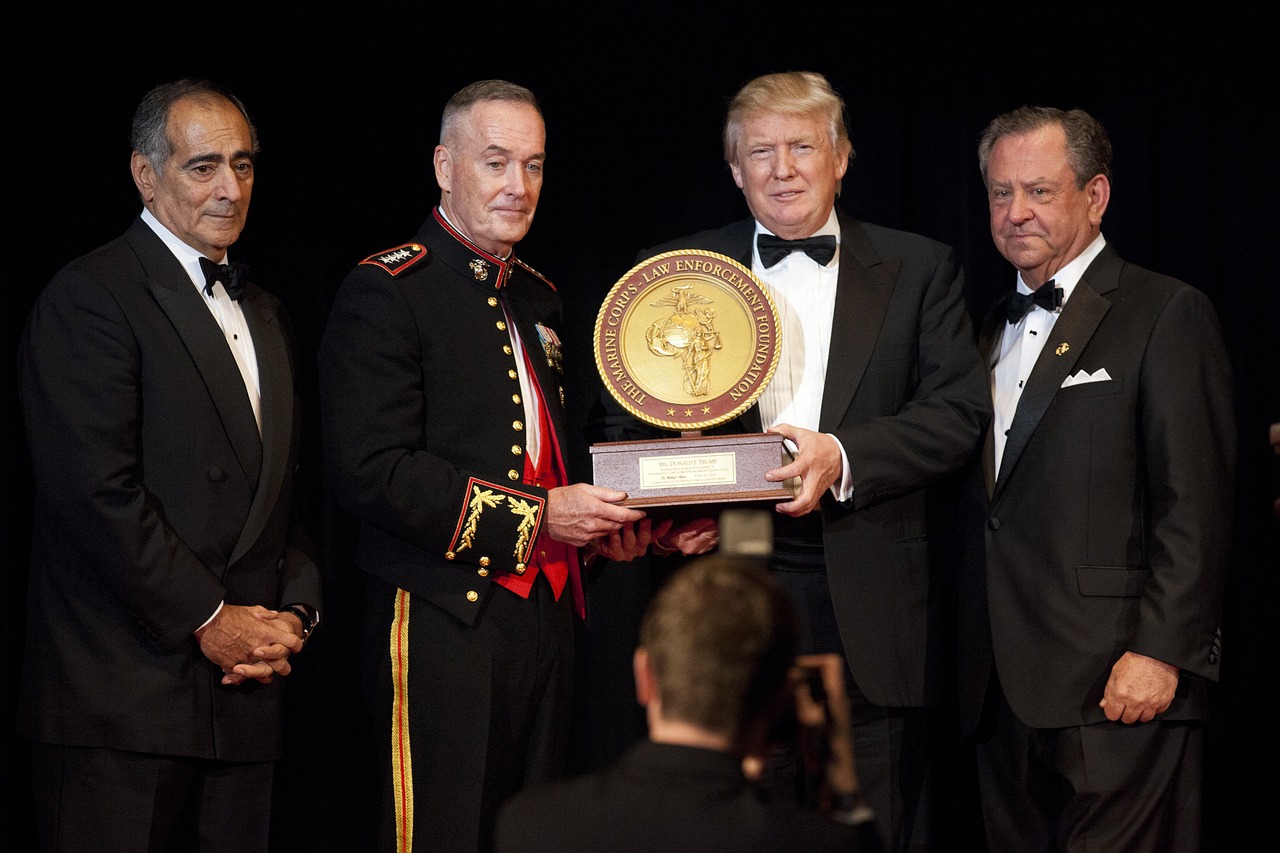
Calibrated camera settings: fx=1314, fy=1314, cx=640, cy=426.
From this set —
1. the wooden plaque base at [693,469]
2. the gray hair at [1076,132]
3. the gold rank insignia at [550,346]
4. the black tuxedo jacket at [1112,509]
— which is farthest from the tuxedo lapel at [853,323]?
the gold rank insignia at [550,346]

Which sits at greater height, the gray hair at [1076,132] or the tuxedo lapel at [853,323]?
the gray hair at [1076,132]

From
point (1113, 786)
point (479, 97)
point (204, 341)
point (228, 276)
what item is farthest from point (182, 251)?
point (1113, 786)

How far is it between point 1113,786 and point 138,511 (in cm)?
235

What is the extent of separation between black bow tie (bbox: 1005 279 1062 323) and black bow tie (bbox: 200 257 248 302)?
2006 mm

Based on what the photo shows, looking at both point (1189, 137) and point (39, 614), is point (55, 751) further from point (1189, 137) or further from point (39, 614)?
point (1189, 137)

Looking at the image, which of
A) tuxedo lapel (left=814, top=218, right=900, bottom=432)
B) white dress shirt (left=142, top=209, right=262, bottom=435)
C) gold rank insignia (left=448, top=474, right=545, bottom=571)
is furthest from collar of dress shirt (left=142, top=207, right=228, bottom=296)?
tuxedo lapel (left=814, top=218, right=900, bottom=432)

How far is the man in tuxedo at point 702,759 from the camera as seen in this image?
1.72m

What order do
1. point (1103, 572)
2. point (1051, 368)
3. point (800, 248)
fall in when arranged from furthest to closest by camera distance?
point (800, 248), point (1051, 368), point (1103, 572)

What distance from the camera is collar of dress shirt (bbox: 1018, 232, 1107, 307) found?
3484 millimetres

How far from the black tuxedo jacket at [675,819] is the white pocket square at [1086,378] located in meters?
1.82

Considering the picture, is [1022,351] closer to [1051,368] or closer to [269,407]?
[1051,368]

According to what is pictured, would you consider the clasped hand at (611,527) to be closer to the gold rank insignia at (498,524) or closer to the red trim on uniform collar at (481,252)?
the gold rank insignia at (498,524)

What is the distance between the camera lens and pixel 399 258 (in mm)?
3285

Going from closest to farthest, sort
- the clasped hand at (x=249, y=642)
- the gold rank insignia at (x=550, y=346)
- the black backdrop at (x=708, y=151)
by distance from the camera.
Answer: the clasped hand at (x=249, y=642)
the gold rank insignia at (x=550, y=346)
the black backdrop at (x=708, y=151)
